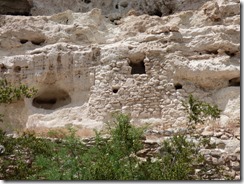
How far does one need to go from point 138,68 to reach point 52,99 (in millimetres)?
2192

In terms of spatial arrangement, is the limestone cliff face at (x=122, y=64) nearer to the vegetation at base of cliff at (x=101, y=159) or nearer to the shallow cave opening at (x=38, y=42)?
the shallow cave opening at (x=38, y=42)

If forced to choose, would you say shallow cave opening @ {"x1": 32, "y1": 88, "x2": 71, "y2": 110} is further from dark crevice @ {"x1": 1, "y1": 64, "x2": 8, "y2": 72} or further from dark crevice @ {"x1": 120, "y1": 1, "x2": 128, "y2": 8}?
dark crevice @ {"x1": 120, "y1": 1, "x2": 128, "y2": 8}

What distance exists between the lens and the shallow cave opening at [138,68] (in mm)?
13344

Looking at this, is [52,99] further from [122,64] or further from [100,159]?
[100,159]

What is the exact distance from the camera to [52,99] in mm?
14055

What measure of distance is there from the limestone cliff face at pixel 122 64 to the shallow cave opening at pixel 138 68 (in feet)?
0.07

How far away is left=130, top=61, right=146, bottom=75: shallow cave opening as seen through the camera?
13344mm

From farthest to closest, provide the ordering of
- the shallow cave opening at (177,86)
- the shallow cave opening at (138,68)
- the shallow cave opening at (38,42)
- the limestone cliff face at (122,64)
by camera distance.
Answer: the shallow cave opening at (38,42) < the shallow cave opening at (138,68) < the shallow cave opening at (177,86) < the limestone cliff face at (122,64)

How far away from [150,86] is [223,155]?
331cm

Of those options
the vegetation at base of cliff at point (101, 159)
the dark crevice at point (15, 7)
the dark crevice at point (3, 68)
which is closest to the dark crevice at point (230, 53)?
the vegetation at base of cliff at point (101, 159)

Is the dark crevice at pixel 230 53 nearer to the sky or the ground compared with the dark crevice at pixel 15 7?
nearer to the ground

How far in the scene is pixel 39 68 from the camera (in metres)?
13.5

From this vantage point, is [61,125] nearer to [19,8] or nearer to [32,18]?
[32,18]

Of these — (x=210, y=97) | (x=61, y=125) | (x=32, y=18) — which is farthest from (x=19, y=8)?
(x=210, y=97)
